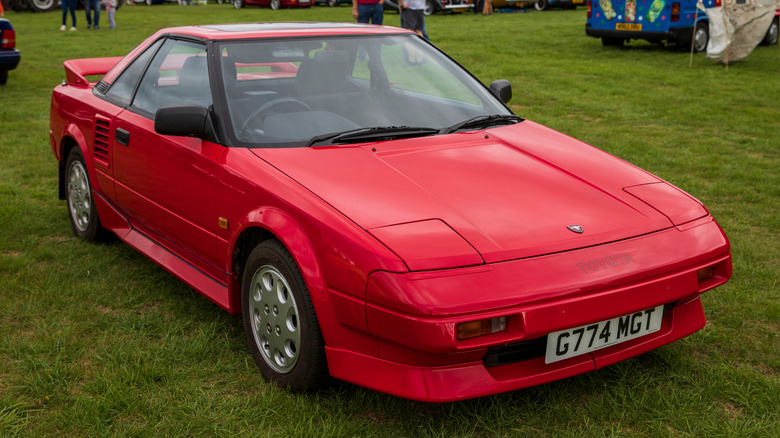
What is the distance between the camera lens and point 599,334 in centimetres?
266

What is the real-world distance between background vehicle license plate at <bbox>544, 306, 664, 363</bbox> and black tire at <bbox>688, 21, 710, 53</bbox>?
12067 mm

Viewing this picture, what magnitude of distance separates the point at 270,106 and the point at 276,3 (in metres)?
27.4

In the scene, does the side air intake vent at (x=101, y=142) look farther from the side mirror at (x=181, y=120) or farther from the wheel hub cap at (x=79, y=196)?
the side mirror at (x=181, y=120)

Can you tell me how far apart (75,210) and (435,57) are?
259 centimetres

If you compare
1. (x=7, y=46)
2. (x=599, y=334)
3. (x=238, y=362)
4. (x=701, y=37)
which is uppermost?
(x=701, y=37)

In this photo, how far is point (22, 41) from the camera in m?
17.3

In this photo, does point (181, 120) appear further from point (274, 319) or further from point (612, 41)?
point (612, 41)

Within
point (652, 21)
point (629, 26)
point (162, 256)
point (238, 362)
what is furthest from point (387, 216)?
point (629, 26)

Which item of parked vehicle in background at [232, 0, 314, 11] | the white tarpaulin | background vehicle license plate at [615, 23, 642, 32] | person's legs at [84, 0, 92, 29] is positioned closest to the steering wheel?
the white tarpaulin

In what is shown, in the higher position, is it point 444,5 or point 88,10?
point 444,5

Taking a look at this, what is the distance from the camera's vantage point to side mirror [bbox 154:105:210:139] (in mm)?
3314

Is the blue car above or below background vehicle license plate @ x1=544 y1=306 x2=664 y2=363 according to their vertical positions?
above

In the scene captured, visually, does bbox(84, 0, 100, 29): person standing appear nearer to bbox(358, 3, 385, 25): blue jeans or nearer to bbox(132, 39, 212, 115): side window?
bbox(358, 3, 385, 25): blue jeans

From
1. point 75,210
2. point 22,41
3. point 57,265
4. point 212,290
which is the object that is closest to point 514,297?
point 212,290
